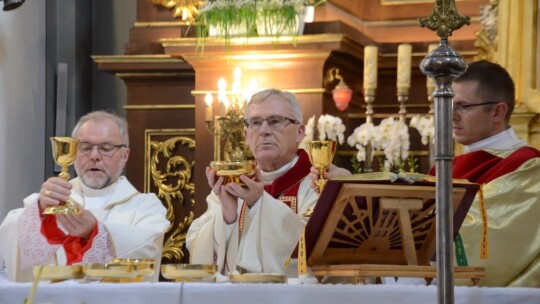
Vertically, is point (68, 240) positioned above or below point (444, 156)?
below

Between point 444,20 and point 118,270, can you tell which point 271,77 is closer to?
point 118,270

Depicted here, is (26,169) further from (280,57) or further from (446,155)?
(446,155)

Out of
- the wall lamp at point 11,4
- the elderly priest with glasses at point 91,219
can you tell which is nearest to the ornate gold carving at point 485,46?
the elderly priest with glasses at point 91,219

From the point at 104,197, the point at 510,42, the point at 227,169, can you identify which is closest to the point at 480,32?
the point at 510,42

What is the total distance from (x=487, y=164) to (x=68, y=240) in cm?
186

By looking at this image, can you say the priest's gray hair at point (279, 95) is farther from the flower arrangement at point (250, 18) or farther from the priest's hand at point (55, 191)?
the flower arrangement at point (250, 18)

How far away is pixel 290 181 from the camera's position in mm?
6047

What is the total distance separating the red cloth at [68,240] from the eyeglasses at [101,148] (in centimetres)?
54

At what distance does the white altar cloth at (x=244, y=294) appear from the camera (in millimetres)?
4121

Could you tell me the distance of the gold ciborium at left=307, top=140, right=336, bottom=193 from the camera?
5.22 metres

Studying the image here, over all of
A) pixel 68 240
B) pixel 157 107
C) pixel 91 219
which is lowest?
pixel 68 240

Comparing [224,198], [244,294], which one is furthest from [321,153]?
[244,294]

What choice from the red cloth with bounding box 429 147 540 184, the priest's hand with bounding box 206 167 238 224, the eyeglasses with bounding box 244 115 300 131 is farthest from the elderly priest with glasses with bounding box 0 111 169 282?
the red cloth with bounding box 429 147 540 184

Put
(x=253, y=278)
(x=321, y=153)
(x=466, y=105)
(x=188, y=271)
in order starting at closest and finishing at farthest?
(x=253, y=278) < (x=188, y=271) < (x=321, y=153) < (x=466, y=105)
